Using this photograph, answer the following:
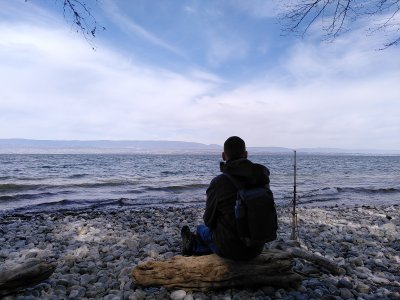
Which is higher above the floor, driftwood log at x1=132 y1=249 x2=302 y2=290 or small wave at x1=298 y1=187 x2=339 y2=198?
driftwood log at x1=132 y1=249 x2=302 y2=290

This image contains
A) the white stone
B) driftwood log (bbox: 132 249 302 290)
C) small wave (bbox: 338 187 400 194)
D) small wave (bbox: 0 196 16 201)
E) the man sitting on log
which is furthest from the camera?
small wave (bbox: 338 187 400 194)

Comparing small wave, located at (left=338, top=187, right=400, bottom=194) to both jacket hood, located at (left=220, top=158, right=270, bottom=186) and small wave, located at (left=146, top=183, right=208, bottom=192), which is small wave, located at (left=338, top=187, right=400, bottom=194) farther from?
jacket hood, located at (left=220, top=158, right=270, bottom=186)

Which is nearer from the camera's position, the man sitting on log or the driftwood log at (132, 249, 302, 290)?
the man sitting on log

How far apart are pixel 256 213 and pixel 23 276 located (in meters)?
3.24

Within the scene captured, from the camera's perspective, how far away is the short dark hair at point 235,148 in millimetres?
4500

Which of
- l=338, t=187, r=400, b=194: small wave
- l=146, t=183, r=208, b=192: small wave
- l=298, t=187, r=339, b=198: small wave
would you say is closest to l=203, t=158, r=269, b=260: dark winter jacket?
l=298, t=187, r=339, b=198: small wave

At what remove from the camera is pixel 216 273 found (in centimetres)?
466

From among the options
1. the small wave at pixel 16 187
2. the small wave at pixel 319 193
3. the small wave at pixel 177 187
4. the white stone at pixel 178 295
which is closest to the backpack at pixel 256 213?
the white stone at pixel 178 295

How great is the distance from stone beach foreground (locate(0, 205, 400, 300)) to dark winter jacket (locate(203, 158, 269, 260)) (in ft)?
1.88

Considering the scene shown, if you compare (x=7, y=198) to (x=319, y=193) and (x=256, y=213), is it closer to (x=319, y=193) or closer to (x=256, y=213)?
(x=256, y=213)

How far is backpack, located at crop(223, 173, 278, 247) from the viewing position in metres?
4.20

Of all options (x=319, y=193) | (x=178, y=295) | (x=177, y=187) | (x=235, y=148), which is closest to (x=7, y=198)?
(x=177, y=187)

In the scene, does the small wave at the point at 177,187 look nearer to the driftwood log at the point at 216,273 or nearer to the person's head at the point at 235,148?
the driftwood log at the point at 216,273

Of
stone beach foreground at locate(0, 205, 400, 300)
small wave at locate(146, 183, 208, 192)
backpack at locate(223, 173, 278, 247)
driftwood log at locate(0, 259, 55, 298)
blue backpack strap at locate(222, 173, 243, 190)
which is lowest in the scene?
small wave at locate(146, 183, 208, 192)
